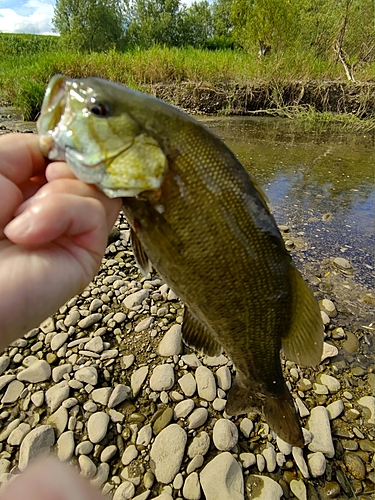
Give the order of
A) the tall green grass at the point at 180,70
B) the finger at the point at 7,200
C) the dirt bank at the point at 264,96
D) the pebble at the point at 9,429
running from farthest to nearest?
the tall green grass at the point at 180,70
the dirt bank at the point at 264,96
the pebble at the point at 9,429
the finger at the point at 7,200

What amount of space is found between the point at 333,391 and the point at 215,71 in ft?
47.6

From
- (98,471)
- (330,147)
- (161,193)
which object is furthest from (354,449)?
(330,147)

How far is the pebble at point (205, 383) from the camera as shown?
292 centimetres

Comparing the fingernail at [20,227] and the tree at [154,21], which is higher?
the tree at [154,21]

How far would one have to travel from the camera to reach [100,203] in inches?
62.0

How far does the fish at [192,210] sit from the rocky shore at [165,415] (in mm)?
986

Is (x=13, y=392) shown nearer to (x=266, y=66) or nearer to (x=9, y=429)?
(x=9, y=429)

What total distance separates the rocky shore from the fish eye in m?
1.93

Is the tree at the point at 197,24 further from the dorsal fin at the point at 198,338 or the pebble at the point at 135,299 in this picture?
the dorsal fin at the point at 198,338

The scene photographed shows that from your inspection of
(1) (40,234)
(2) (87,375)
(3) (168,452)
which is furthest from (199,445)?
(1) (40,234)

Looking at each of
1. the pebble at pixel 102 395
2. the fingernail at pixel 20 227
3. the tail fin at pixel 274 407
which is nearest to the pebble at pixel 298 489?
the tail fin at pixel 274 407

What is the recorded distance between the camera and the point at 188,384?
3.00 meters

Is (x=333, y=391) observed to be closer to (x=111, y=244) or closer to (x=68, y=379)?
(x=68, y=379)

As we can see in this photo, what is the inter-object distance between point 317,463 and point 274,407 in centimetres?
73
